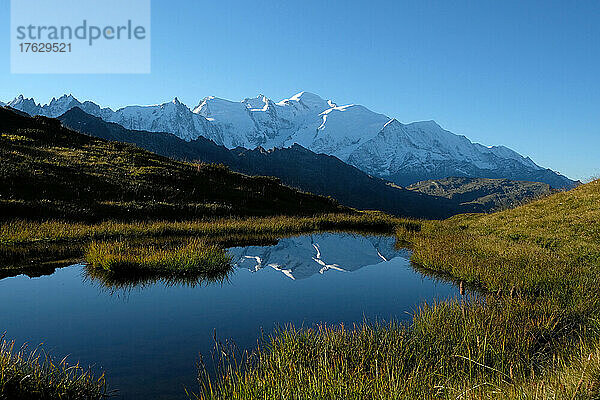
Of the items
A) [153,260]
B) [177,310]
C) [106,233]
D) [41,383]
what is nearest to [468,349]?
[41,383]

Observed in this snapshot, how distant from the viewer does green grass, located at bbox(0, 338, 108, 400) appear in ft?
21.5

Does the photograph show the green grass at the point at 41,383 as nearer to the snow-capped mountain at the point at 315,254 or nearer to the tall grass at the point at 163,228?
the snow-capped mountain at the point at 315,254

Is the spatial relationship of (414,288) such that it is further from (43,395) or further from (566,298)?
(43,395)

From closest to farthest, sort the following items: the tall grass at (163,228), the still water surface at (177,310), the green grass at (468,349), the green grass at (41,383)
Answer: the green grass at (468,349)
the green grass at (41,383)
the still water surface at (177,310)
the tall grass at (163,228)

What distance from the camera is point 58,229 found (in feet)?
73.4

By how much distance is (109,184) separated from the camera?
38.0m

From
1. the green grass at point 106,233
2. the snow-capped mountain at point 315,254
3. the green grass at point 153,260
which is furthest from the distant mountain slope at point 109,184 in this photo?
the green grass at point 153,260

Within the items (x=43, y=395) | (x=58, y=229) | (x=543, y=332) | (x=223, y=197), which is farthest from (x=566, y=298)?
(x=223, y=197)

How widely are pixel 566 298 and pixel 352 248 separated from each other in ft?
50.8

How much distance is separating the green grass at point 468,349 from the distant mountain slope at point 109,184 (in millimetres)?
25673

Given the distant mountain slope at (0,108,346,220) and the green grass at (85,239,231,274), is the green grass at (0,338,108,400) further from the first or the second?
the distant mountain slope at (0,108,346,220)

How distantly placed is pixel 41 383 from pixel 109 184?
35.1m

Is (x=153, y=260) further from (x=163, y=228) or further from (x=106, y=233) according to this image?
(x=163, y=228)

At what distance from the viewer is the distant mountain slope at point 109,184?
101ft
